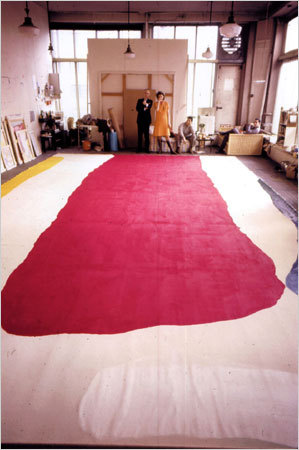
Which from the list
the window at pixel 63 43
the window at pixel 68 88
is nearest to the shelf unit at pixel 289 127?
the window at pixel 68 88

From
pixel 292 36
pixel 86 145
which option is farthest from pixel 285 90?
pixel 86 145

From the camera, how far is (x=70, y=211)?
16.3 ft

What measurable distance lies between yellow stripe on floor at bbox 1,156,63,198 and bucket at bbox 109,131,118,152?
69.0 inches

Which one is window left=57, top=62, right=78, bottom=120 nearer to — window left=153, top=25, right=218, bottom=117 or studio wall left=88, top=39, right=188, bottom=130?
studio wall left=88, top=39, right=188, bottom=130

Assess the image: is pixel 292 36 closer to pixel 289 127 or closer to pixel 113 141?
pixel 289 127

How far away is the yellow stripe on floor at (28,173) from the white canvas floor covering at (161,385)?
163 inches

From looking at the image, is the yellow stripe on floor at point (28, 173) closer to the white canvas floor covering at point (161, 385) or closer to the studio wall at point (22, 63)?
the studio wall at point (22, 63)

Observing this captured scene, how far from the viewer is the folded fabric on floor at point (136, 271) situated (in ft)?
9.16

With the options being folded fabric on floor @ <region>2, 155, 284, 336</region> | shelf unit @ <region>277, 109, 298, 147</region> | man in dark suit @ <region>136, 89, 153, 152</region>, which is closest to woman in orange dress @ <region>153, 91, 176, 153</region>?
man in dark suit @ <region>136, 89, 153, 152</region>

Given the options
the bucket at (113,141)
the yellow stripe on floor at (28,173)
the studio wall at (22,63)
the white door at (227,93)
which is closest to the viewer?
the yellow stripe on floor at (28,173)

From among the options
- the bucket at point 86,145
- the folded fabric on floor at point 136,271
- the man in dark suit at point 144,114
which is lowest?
the folded fabric on floor at point 136,271

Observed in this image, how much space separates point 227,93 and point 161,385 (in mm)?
11626

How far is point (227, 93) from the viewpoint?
11.9m

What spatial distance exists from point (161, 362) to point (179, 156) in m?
7.47
